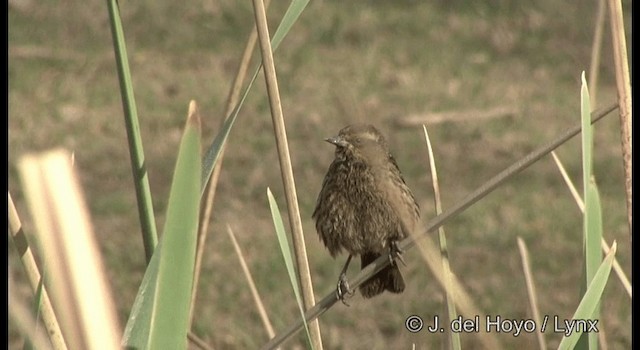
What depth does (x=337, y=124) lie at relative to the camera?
6.04 m

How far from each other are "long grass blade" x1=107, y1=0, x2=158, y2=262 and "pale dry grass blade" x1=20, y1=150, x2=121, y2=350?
477 mm

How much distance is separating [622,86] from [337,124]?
14.7ft

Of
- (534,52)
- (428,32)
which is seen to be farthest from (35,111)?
(534,52)

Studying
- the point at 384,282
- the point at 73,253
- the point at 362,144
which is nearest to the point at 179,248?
the point at 73,253

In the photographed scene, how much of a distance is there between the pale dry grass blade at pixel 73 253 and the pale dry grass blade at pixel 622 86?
2.51ft

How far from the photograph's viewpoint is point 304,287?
65.5 inches

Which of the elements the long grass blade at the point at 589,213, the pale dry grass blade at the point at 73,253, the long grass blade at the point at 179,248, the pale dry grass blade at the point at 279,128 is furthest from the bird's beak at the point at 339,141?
the pale dry grass blade at the point at 73,253

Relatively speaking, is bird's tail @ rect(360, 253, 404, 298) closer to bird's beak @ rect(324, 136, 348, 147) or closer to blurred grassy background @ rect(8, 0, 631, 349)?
bird's beak @ rect(324, 136, 348, 147)

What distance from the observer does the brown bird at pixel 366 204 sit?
210cm

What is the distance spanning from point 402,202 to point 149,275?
2.79 ft

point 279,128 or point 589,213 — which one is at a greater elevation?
point 279,128

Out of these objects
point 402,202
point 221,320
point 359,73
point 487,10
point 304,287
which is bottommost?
point 304,287

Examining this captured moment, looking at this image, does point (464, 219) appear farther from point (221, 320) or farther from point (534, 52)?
point (534, 52)

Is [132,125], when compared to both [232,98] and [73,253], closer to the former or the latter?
[232,98]
